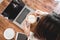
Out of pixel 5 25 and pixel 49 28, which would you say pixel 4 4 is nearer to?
pixel 5 25

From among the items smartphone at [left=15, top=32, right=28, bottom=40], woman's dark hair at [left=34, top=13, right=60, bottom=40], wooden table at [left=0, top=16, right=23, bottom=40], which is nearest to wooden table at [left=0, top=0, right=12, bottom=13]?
wooden table at [left=0, top=16, right=23, bottom=40]

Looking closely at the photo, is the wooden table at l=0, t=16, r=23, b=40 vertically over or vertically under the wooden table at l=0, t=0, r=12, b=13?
under

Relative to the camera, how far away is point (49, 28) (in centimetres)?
79

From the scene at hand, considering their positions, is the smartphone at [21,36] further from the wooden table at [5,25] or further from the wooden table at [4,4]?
the wooden table at [4,4]

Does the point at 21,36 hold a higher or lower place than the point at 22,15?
lower

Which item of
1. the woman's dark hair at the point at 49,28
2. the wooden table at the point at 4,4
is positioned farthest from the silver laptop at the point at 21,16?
the woman's dark hair at the point at 49,28

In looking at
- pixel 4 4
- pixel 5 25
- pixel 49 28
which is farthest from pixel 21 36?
pixel 49 28

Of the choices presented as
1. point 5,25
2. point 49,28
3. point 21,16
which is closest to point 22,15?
point 21,16

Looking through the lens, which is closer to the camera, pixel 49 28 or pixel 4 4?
pixel 49 28

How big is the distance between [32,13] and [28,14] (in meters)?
0.04

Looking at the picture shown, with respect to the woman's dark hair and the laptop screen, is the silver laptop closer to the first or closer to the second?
the laptop screen

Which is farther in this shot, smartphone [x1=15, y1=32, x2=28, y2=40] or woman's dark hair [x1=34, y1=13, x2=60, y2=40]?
smartphone [x1=15, y1=32, x2=28, y2=40]

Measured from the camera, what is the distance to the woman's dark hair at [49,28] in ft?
2.53

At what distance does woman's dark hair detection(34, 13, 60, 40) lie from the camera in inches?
30.4
